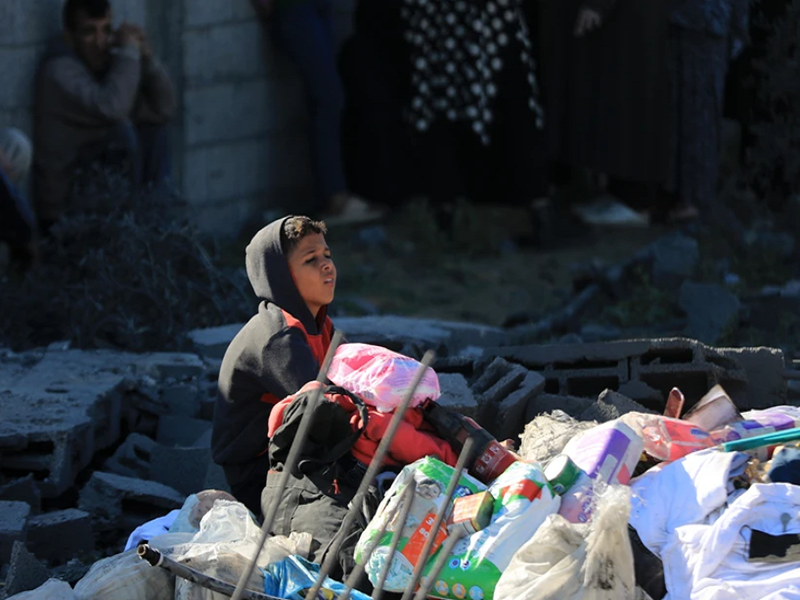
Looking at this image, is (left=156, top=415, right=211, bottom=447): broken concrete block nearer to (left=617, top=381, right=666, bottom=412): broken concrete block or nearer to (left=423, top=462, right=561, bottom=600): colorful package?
(left=617, top=381, right=666, bottom=412): broken concrete block

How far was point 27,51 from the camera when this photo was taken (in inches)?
298

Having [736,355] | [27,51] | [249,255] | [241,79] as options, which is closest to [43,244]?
[27,51]

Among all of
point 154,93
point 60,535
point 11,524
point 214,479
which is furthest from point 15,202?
point 11,524

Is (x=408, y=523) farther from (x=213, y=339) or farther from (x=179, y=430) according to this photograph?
(x=213, y=339)

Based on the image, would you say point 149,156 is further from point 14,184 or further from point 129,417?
point 129,417

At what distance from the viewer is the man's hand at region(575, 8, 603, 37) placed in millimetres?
8727

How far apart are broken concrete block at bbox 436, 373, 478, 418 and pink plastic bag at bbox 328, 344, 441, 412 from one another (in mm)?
663

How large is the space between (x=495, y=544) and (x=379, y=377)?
585 millimetres

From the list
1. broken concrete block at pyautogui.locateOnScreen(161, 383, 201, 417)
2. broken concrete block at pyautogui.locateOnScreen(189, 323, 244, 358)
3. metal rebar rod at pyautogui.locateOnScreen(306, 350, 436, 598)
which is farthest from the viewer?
broken concrete block at pyautogui.locateOnScreen(189, 323, 244, 358)

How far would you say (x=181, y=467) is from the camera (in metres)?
5.04

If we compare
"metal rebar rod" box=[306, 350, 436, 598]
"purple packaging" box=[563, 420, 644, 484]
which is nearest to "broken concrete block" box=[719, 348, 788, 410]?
"purple packaging" box=[563, 420, 644, 484]

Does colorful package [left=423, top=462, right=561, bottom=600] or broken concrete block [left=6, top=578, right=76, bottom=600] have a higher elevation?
colorful package [left=423, top=462, right=561, bottom=600]

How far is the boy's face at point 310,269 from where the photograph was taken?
4.20m

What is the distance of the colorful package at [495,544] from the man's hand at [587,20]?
19.4 feet
